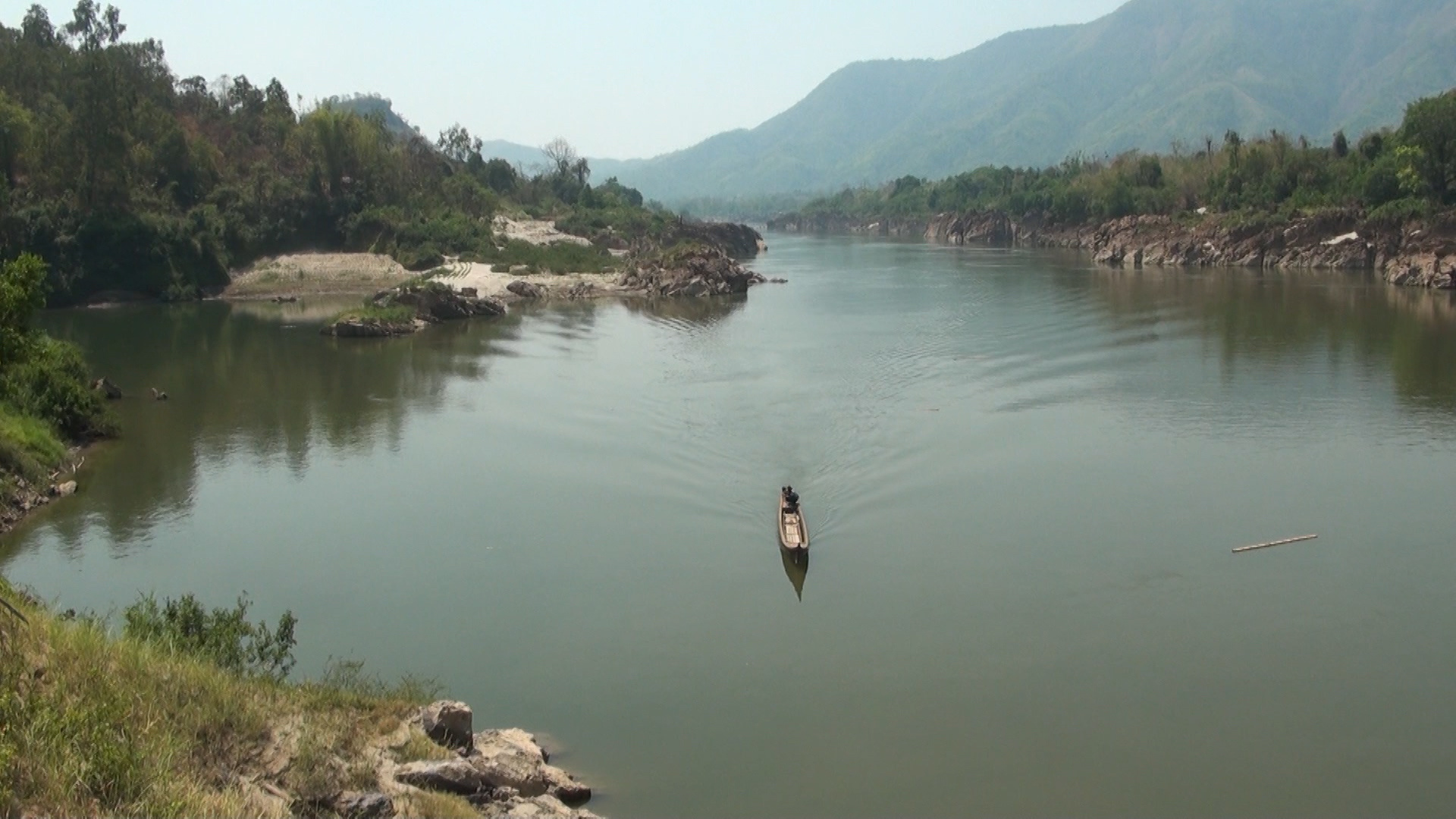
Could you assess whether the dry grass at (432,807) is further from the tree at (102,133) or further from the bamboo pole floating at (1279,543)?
the tree at (102,133)

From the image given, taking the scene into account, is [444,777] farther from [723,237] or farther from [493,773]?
[723,237]

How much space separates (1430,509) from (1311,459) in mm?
3419

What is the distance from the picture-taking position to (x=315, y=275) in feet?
206

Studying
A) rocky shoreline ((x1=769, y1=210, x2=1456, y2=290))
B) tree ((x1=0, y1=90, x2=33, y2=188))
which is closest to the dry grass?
tree ((x1=0, y1=90, x2=33, y2=188))

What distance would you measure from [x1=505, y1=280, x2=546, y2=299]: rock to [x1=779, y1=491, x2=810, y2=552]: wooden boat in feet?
135

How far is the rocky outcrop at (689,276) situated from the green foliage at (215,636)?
4752 cm

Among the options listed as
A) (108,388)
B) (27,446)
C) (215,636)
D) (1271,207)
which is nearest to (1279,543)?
(215,636)

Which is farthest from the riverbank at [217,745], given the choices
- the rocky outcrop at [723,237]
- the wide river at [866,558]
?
the rocky outcrop at [723,237]

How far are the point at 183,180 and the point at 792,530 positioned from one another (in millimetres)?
54555

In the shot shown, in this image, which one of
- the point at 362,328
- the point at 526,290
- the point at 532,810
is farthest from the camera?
the point at 526,290

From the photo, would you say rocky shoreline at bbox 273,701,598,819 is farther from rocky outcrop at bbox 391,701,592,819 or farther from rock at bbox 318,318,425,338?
rock at bbox 318,318,425,338

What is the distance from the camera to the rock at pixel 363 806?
950 cm

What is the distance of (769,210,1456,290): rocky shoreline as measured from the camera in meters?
56.8

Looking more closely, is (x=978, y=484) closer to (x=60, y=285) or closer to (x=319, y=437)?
(x=319, y=437)
